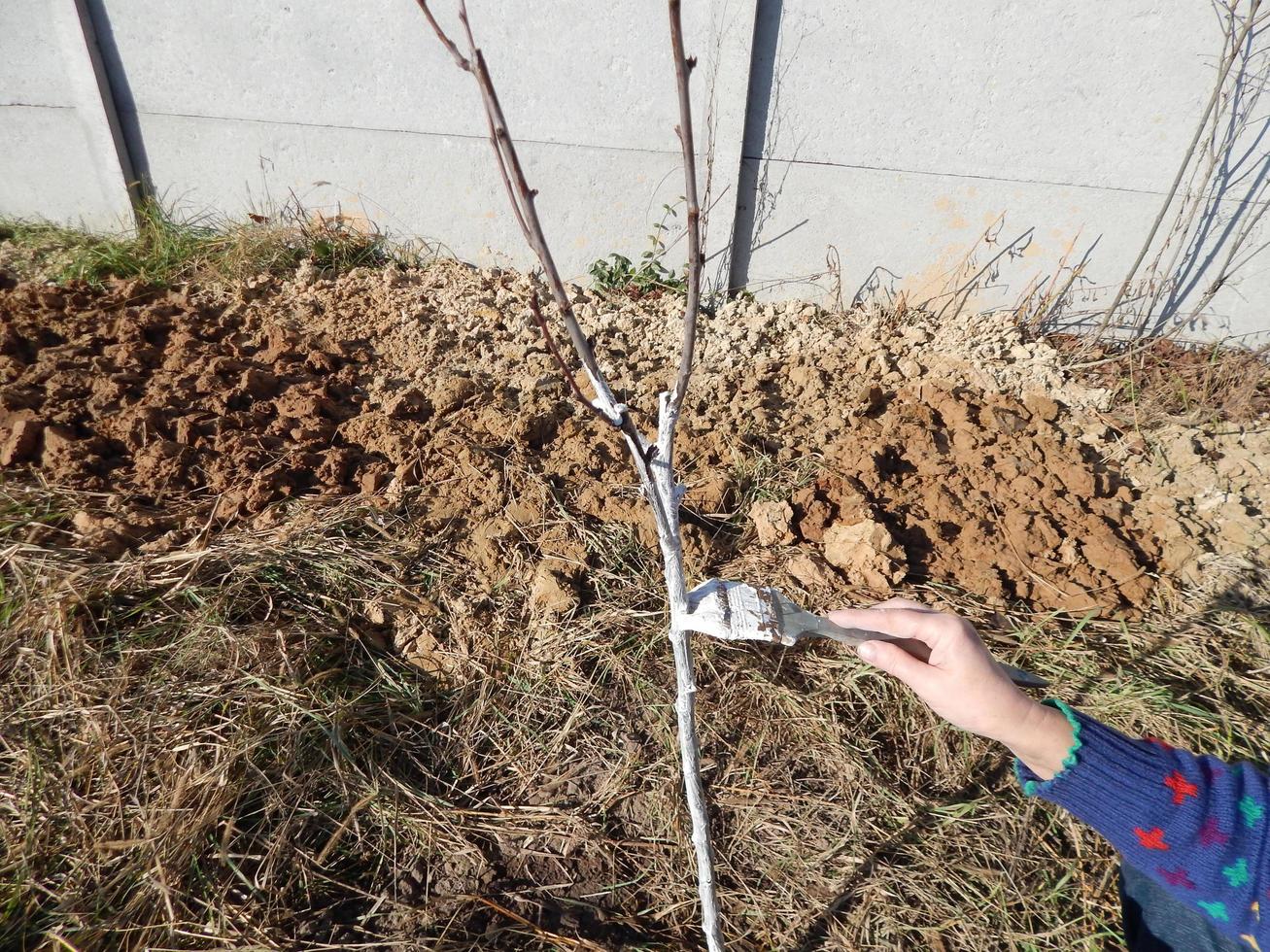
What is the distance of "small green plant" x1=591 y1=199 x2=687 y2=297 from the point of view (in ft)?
11.4

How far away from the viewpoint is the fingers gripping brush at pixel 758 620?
3.53ft

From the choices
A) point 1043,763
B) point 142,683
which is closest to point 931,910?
point 1043,763

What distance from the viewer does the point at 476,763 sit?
1.81m

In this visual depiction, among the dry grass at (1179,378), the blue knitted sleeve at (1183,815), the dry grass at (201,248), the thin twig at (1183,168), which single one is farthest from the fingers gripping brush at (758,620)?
the dry grass at (201,248)

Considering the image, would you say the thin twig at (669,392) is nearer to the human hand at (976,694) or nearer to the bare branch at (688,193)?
the bare branch at (688,193)

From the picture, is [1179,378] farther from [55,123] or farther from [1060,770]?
[55,123]

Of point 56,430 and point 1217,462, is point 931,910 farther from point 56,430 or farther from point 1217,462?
point 56,430

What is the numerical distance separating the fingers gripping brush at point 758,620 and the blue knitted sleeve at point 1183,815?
0.58 feet

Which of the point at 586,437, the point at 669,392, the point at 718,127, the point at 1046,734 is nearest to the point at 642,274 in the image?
the point at 718,127

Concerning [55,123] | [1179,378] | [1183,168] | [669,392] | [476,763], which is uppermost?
[55,123]

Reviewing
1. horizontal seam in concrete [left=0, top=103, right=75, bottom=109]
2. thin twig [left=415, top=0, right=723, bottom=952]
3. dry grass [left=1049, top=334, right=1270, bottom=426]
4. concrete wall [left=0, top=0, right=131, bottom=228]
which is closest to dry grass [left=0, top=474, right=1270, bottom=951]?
thin twig [left=415, top=0, right=723, bottom=952]

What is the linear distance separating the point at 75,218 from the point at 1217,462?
5472 millimetres

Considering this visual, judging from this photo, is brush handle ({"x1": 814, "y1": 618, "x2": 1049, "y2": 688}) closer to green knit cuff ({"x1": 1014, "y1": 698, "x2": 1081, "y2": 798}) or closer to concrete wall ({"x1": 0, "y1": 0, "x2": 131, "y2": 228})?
green knit cuff ({"x1": 1014, "y1": 698, "x2": 1081, "y2": 798})

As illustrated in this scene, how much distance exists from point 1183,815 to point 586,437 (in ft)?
6.26
